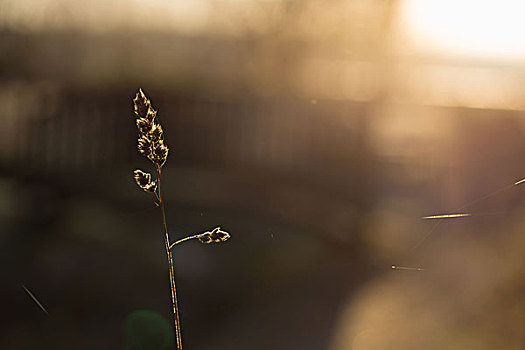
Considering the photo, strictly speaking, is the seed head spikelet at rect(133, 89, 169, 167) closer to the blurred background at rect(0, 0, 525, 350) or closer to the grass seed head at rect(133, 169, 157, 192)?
the grass seed head at rect(133, 169, 157, 192)

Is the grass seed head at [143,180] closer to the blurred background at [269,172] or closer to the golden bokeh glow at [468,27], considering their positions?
the blurred background at [269,172]

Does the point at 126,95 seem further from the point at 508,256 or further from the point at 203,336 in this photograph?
the point at 508,256

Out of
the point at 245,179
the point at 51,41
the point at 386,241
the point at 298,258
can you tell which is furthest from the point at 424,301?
the point at 51,41

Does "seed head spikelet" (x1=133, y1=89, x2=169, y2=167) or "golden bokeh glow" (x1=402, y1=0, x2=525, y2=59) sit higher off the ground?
"golden bokeh glow" (x1=402, y1=0, x2=525, y2=59)

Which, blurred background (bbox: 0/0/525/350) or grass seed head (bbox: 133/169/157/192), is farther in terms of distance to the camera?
blurred background (bbox: 0/0/525/350)

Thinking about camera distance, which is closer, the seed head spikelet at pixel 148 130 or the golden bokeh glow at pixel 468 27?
the seed head spikelet at pixel 148 130

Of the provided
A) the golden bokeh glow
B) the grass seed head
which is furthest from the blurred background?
the grass seed head

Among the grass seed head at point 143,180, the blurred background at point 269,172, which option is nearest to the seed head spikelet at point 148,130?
the grass seed head at point 143,180

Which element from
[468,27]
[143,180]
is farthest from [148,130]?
[468,27]
